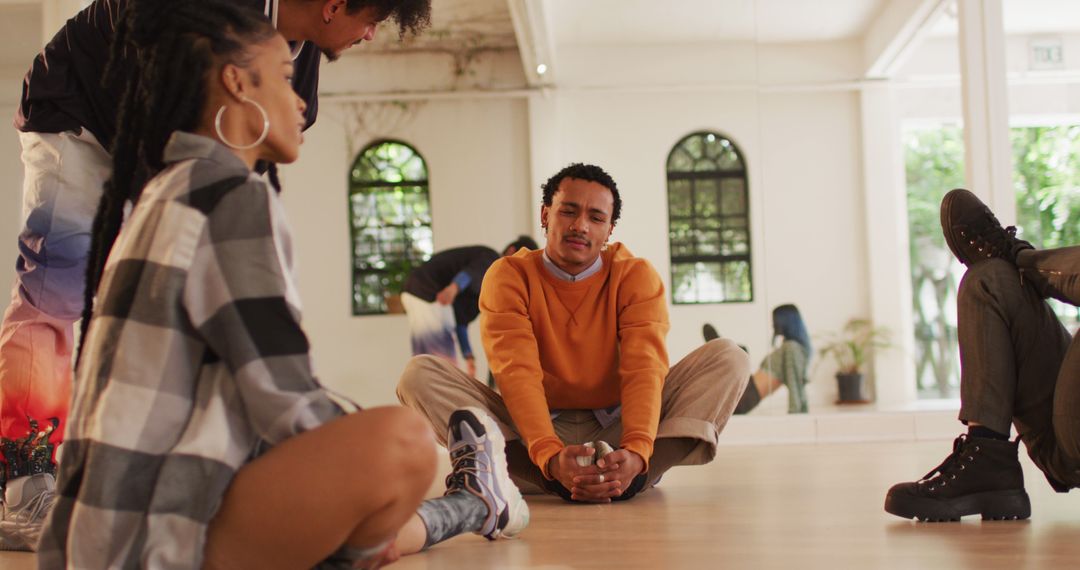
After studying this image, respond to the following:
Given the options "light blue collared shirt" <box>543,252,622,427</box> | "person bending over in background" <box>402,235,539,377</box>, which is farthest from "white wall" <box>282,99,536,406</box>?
"light blue collared shirt" <box>543,252,622,427</box>

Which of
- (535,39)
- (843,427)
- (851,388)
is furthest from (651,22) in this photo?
(843,427)

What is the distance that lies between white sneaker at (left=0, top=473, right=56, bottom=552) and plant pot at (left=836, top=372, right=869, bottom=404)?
529cm

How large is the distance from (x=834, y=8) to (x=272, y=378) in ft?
23.2

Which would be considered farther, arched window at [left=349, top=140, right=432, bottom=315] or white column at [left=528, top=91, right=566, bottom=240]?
arched window at [left=349, top=140, right=432, bottom=315]

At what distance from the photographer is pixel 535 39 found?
7.26m

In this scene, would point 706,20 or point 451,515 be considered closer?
point 451,515

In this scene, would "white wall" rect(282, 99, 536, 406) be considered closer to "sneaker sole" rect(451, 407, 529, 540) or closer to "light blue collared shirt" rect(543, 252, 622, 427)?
"light blue collared shirt" rect(543, 252, 622, 427)

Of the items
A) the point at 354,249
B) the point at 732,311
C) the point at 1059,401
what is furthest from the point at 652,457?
the point at 354,249

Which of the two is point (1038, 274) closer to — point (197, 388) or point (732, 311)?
point (197, 388)

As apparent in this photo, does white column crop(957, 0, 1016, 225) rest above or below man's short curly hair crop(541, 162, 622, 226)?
above

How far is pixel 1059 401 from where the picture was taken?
6.88ft

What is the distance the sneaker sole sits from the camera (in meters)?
2.09

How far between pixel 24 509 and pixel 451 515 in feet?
3.00

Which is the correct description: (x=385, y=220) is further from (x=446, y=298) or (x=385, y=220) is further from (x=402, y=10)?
(x=402, y=10)
